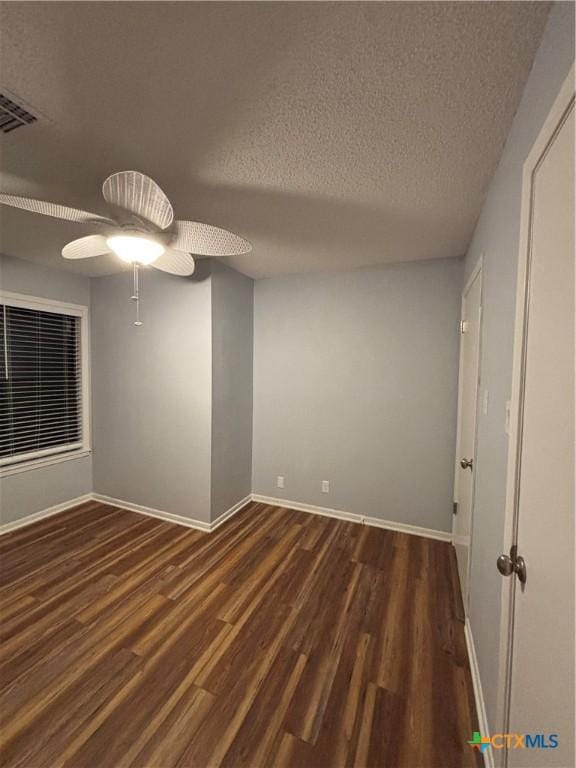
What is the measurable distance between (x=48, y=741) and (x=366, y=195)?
2.87 meters

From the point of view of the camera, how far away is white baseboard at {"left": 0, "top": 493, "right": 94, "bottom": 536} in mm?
2740

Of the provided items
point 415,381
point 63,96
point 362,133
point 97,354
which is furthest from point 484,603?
point 97,354

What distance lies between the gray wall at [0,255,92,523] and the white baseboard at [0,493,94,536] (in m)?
0.03

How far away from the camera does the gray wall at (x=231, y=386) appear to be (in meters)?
2.83

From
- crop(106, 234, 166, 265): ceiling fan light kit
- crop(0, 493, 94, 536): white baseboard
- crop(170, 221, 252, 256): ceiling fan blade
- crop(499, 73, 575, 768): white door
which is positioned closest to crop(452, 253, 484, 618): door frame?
crop(499, 73, 575, 768): white door

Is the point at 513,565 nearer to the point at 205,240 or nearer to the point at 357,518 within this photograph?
the point at 205,240

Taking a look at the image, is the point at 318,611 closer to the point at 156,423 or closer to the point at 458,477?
the point at 458,477

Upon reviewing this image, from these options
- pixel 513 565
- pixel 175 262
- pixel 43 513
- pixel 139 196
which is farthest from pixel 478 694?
pixel 43 513

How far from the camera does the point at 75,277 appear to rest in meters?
3.23

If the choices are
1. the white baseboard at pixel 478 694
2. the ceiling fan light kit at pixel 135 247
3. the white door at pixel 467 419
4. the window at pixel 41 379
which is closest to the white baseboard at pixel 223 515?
the white door at pixel 467 419

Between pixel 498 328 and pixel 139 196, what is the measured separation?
1598 mm

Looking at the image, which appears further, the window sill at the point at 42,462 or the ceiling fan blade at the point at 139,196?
the window sill at the point at 42,462

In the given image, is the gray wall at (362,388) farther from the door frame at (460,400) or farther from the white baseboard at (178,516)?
the white baseboard at (178,516)

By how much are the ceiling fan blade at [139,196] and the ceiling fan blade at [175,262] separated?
0.36 meters
